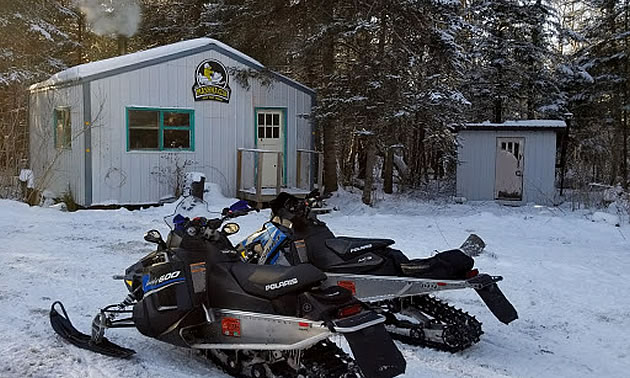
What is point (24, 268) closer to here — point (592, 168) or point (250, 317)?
point (250, 317)

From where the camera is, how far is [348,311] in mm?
3180

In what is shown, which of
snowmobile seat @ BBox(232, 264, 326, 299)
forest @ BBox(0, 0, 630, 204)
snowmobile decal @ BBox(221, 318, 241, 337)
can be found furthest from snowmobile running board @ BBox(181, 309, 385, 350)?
forest @ BBox(0, 0, 630, 204)

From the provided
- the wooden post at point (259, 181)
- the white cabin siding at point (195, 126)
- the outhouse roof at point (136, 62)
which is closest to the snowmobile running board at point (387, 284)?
the wooden post at point (259, 181)

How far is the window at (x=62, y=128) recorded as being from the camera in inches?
472

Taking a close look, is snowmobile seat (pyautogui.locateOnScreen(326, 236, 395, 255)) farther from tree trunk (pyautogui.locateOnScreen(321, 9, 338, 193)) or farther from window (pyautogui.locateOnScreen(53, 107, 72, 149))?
window (pyautogui.locateOnScreen(53, 107, 72, 149))

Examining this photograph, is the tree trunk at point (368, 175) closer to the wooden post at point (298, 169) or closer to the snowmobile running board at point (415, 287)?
the wooden post at point (298, 169)

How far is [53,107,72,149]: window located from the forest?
2.70 ft

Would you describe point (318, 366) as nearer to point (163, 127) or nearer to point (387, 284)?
point (387, 284)

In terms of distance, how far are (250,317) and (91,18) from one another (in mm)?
21890

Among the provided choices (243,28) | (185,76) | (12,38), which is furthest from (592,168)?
(12,38)

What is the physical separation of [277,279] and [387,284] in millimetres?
1349

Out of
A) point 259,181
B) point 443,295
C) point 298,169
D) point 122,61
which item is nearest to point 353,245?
point 443,295

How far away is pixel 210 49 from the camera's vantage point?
1228 centimetres

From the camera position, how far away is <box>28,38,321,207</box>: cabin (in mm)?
11203
